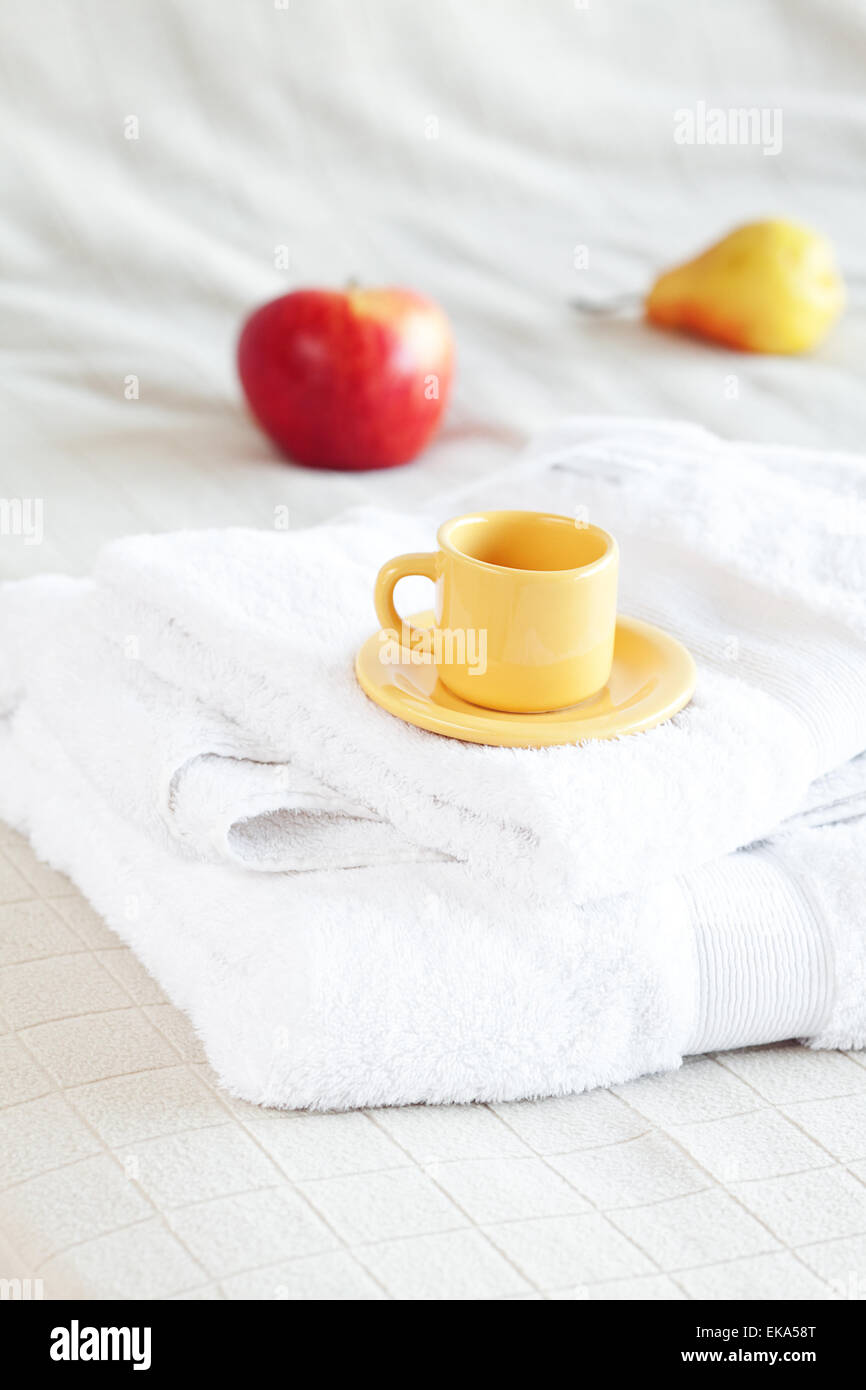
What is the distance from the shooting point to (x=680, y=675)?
1.98ft

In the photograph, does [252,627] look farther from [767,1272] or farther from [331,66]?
[331,66]

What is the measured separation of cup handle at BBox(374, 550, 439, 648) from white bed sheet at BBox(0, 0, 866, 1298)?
188mm

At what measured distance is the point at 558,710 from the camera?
583mm

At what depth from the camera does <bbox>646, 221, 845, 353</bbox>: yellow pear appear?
4.61ft

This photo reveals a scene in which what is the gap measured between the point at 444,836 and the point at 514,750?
42 mm

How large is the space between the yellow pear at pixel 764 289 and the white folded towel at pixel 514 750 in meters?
0.69

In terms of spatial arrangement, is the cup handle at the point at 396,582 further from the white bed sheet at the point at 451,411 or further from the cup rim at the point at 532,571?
the white bed sheet at the point at 451,411

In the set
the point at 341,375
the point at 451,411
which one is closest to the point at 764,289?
the point at 451,411

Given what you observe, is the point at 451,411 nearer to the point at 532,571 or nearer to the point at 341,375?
the point at 341,375

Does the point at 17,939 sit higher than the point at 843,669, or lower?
lower

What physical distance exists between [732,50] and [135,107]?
2.43ft

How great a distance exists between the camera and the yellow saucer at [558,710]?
0.56 meters

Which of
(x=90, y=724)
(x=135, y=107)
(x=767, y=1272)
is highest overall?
(x=135, y=107)

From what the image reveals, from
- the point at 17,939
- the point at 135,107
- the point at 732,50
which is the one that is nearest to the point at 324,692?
the point at 17,939
